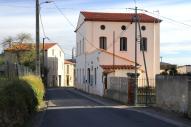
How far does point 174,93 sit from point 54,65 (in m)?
94.2

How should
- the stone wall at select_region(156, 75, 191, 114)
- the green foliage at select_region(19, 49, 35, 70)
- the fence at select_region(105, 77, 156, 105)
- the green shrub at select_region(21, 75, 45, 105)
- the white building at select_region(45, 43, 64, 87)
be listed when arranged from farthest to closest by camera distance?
the white building at select_region(45, 43, 64, 87) < the green foliage at select_region(19, 49, 35, 70) < the fence at select_region(105, 77, 156, 105) < the green shrub at select_region(21, 75, 45, 105) < the stone wall at select_region(156, 75, 191, 114)

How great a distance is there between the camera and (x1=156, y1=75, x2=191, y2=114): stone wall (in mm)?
23656

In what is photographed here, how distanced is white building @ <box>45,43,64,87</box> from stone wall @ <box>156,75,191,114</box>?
280 ft

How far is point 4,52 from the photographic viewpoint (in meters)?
112

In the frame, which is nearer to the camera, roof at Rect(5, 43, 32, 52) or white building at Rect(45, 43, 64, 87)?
roof at Rect(5, 43, 32, 52)

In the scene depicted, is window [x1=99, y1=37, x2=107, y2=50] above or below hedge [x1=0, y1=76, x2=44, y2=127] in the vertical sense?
above

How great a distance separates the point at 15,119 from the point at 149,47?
54.3 m

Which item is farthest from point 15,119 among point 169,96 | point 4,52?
point 4,52

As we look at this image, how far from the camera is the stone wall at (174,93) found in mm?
23656

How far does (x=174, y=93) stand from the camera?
1021 inches

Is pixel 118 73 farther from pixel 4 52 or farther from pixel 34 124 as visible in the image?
pixel 4 52

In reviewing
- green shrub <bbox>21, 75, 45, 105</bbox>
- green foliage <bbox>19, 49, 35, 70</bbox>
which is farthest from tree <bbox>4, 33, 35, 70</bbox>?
green shrub <bbox>21, 75, 45, 105</bbox>

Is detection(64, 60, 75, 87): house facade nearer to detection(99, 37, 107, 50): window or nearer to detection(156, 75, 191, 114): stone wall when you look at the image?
detection(99, 37, 107, 50): window

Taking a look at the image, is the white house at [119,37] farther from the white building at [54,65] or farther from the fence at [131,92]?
the white building at [54,65]
